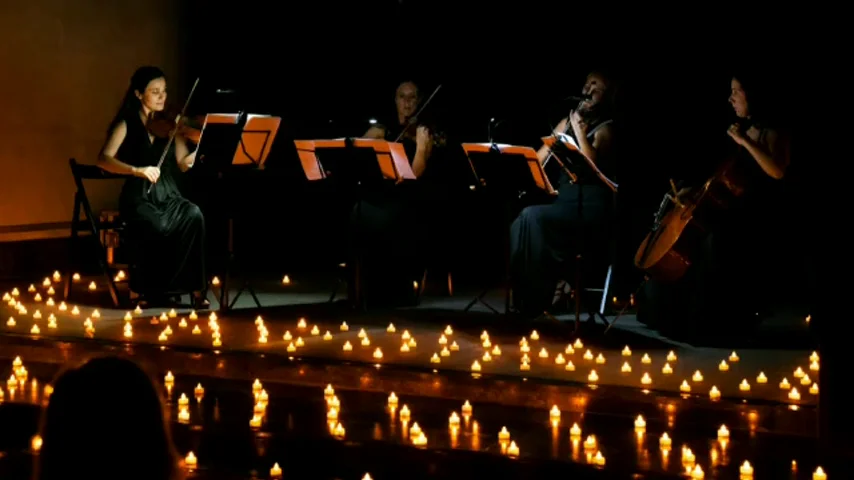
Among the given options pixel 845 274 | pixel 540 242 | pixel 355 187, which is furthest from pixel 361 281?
pixel 845 274

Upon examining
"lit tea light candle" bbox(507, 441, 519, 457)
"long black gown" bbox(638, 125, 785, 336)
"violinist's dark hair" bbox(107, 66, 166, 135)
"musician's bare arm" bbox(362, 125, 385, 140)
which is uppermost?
"violinist's dark hair" bbox(107, 66, 166, 135)

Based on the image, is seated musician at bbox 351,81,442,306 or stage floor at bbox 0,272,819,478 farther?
seated musician at bbox 351,81,442,306

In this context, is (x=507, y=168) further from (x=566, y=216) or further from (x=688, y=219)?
(x=688, y=219)

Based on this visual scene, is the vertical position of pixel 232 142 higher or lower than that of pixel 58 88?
lower

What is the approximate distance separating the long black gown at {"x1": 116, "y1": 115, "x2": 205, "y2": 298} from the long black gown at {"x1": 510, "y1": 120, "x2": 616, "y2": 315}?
5.98 ft

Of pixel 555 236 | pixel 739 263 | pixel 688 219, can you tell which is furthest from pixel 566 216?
pixel 739 263

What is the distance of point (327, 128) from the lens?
8461 millimetres

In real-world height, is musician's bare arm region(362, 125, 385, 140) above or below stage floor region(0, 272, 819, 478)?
above

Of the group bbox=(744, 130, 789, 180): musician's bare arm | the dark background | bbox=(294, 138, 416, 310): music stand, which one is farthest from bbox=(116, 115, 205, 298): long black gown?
bbox=(744, 130, 789, 180): musician's bare arm

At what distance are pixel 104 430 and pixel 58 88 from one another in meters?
6.75

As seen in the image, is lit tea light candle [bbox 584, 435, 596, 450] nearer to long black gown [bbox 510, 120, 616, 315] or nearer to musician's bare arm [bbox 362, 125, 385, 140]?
long black gown [bbox 510, 120, 616, 315]

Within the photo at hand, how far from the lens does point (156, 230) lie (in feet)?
23.0

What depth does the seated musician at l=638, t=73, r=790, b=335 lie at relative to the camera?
19.4ft

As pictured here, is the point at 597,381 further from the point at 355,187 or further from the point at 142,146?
the point at 142,146
